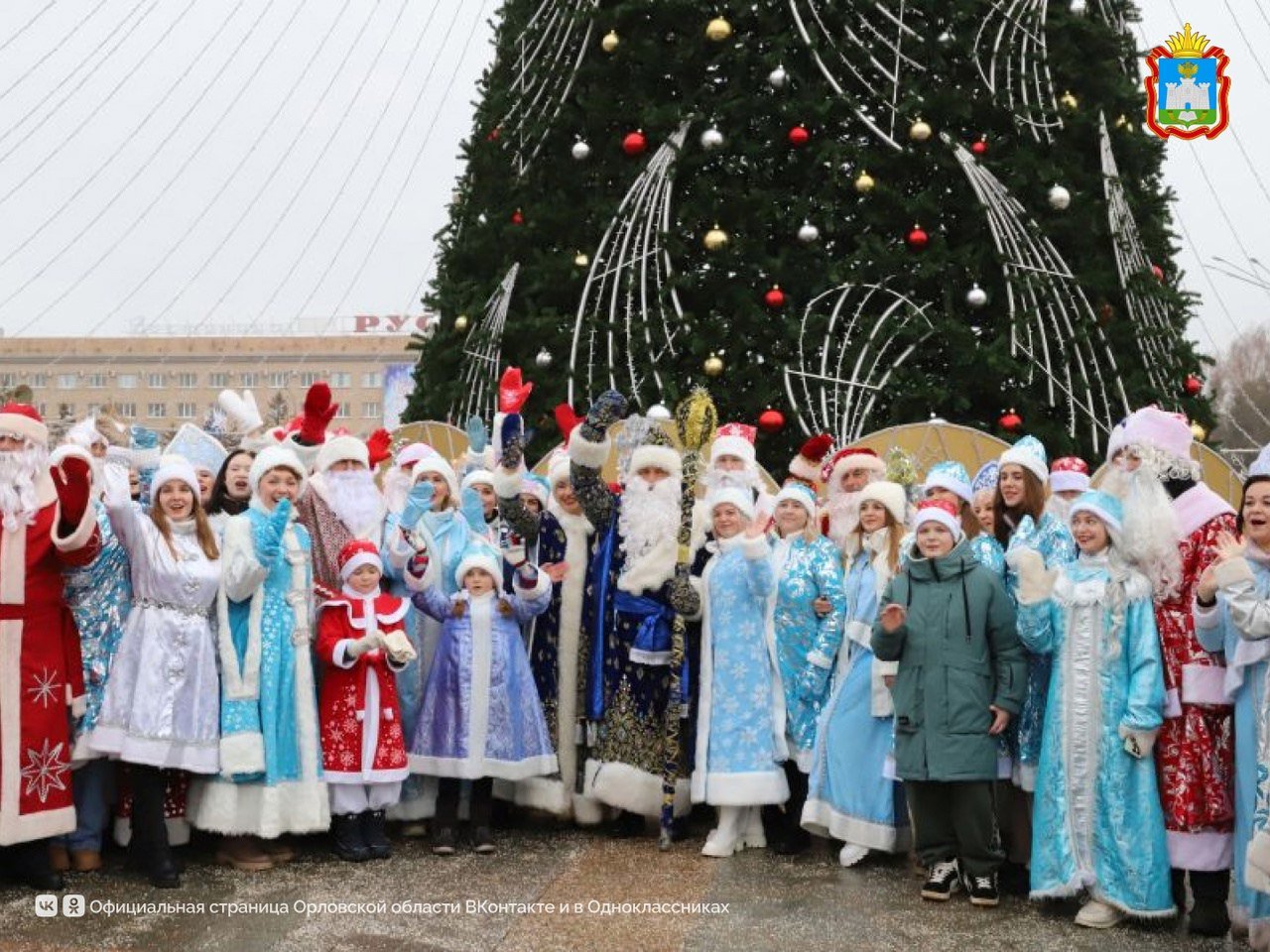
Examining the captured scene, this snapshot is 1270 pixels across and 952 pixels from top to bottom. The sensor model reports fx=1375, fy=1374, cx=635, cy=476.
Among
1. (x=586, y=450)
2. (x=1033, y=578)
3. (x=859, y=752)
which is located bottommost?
(x=859, y=752)

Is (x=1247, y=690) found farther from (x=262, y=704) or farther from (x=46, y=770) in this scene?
(x=46, y=770)

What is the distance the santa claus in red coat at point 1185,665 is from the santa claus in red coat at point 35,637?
420 cm

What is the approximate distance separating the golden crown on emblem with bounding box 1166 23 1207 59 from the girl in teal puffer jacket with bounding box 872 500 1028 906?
8.19 metres

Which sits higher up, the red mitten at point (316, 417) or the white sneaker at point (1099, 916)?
the red mitten at point (316, 417)

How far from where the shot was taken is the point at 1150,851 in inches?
204

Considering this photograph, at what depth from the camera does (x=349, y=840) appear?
6133 mm

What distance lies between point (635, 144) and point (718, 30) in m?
1.03

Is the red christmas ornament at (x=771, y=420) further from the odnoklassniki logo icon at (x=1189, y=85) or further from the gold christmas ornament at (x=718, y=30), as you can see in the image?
the odnoklassniki logo icon at (x=1189, y=85)

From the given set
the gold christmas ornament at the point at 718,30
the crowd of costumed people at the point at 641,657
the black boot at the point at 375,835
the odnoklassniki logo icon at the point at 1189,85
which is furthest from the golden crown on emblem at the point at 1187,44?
the black boot at the point at 375,835

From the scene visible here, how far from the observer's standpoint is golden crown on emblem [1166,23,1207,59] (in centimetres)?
1209

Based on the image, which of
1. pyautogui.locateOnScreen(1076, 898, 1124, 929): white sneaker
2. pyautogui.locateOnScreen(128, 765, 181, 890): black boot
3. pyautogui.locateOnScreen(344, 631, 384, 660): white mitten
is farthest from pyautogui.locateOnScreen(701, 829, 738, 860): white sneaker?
pyautogui.locateOnScreen(128, 765, 181, 890): black boot

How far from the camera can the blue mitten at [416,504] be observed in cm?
636

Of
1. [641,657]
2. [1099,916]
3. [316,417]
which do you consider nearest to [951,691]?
[1099,916]

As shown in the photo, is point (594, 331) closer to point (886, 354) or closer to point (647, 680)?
Result: point (886, 354)
